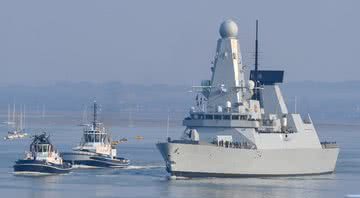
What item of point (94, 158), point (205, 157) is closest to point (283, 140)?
point (205, 157)

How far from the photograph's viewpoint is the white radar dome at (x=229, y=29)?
112 meters

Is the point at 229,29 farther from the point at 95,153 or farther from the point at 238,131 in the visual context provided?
the point at 95,153

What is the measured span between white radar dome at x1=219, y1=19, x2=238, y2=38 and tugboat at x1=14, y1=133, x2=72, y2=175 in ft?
52.3

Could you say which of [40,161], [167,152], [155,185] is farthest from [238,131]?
[40,161]

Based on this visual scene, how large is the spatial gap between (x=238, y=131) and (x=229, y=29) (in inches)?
333

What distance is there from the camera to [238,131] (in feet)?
355

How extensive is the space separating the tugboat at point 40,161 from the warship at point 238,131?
31.7ft

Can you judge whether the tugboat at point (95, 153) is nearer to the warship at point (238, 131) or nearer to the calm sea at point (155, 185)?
the calm sea at point (155, 185)

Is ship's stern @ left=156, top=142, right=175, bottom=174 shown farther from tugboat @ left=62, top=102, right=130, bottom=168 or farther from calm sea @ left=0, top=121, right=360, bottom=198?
tugboat @ left=62, top=102, right=130, bottom=168

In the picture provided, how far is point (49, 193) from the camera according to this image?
95.8m

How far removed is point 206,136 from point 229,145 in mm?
2398

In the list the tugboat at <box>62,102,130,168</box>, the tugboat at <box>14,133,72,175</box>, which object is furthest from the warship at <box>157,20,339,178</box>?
the tugboat at <box>62,102,130,168</box>

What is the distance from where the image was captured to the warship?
105312mm

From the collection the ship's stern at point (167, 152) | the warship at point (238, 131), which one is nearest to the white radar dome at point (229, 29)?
the warship at point (238, 131)
